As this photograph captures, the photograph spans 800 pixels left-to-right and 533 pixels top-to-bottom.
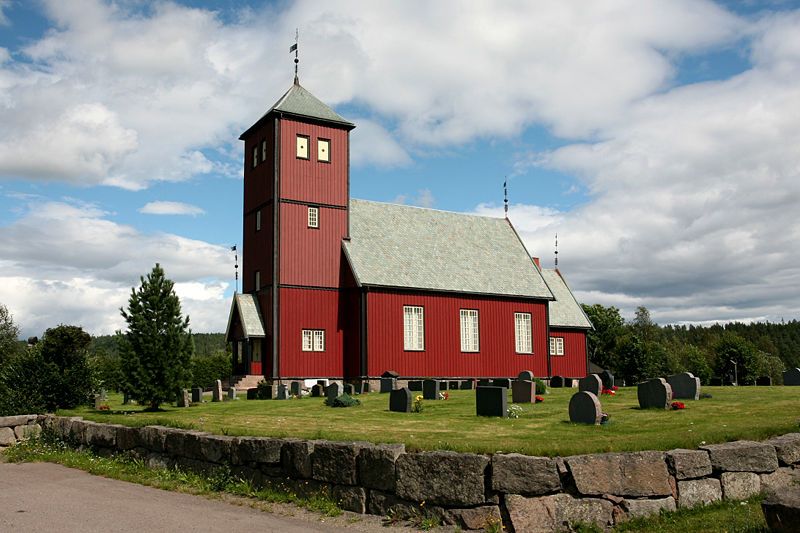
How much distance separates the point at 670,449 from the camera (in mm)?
11086

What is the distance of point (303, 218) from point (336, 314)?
544 centimetres

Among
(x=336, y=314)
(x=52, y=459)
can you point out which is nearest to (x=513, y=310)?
(x=336, y=314)

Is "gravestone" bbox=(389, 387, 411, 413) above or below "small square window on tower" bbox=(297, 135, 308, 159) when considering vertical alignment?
below

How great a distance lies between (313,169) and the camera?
3841 centimetres

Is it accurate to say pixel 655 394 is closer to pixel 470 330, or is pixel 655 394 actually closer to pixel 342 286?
pixel 470 330

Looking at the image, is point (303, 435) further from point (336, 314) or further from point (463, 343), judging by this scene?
point (463, 343)

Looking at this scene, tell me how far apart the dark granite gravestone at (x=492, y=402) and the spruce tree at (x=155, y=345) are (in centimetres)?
1148

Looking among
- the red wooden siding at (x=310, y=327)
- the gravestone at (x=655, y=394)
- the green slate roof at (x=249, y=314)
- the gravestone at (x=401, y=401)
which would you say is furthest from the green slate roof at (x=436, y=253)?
the gravestone at (x=655, y=394)

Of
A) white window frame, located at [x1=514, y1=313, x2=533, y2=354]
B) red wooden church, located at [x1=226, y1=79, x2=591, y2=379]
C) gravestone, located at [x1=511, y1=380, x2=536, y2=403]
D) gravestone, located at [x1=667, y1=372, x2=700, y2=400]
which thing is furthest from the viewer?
white window frame, located at [x1=514, y1=313, x2=533, y2=354]

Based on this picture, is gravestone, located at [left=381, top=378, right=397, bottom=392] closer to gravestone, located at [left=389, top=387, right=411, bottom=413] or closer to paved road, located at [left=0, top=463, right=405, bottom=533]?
gravestone, located at [left=389, top=387, right=411, bottom=413]

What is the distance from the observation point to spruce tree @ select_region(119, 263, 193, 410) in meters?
24.3

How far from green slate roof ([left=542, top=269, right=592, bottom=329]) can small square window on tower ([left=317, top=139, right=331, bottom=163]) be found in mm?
17793

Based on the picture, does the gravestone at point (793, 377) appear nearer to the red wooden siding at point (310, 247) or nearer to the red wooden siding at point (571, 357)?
the red wooden siding at point (571, 357)

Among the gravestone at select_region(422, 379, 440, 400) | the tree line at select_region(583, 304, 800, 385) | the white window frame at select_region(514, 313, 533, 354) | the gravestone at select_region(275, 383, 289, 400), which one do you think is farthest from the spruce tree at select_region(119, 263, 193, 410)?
the tree line at select_region(583, 304, 800, 385)
